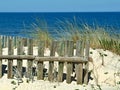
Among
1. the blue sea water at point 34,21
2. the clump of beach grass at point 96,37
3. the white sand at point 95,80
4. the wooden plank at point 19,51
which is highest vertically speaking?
the blue sea water at point 34,21

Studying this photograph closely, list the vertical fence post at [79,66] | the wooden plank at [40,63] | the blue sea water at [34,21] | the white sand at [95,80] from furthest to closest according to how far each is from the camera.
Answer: the blue sea water at [34,21] → the wooden plank at [40,63] → the vertical fence post at [79,66] → the white sand at [95,80]

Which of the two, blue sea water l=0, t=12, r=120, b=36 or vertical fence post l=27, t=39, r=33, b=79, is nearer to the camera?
vertical fence post l=27, t=39, r=33, b=79

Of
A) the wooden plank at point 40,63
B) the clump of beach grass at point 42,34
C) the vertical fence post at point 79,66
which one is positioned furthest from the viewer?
the clump of beach grass at point 42,34

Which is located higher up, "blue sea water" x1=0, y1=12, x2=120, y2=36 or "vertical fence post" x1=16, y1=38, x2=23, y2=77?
"blue sea water" x1=0, y1=12, x2=120, y2=36

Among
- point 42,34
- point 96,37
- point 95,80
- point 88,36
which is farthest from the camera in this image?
point 88,36

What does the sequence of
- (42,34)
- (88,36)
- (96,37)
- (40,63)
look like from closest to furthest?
1. (40,63)
2. (42,34)
3. (96,37)
4. (88,36)

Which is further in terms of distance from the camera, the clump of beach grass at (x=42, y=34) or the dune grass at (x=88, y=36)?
the dune grass at (x=88, y=36)

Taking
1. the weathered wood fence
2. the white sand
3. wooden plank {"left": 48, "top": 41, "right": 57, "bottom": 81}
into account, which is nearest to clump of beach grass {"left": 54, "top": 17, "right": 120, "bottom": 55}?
the white sand

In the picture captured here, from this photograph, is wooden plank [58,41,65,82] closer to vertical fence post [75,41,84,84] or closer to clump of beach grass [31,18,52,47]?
vertical fence post [75,41,84,84]

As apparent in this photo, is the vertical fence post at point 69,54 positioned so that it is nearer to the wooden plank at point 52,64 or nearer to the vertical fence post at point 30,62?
the wooden plank at point 52,64

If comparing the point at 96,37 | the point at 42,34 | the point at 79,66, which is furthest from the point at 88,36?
the point at 79,66

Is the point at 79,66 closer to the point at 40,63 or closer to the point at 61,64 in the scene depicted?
the point at 61,64

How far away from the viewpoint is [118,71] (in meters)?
9.84

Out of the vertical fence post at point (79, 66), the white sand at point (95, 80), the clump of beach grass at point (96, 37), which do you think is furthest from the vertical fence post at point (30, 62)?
the clump of beach grass at point (96, 37)
